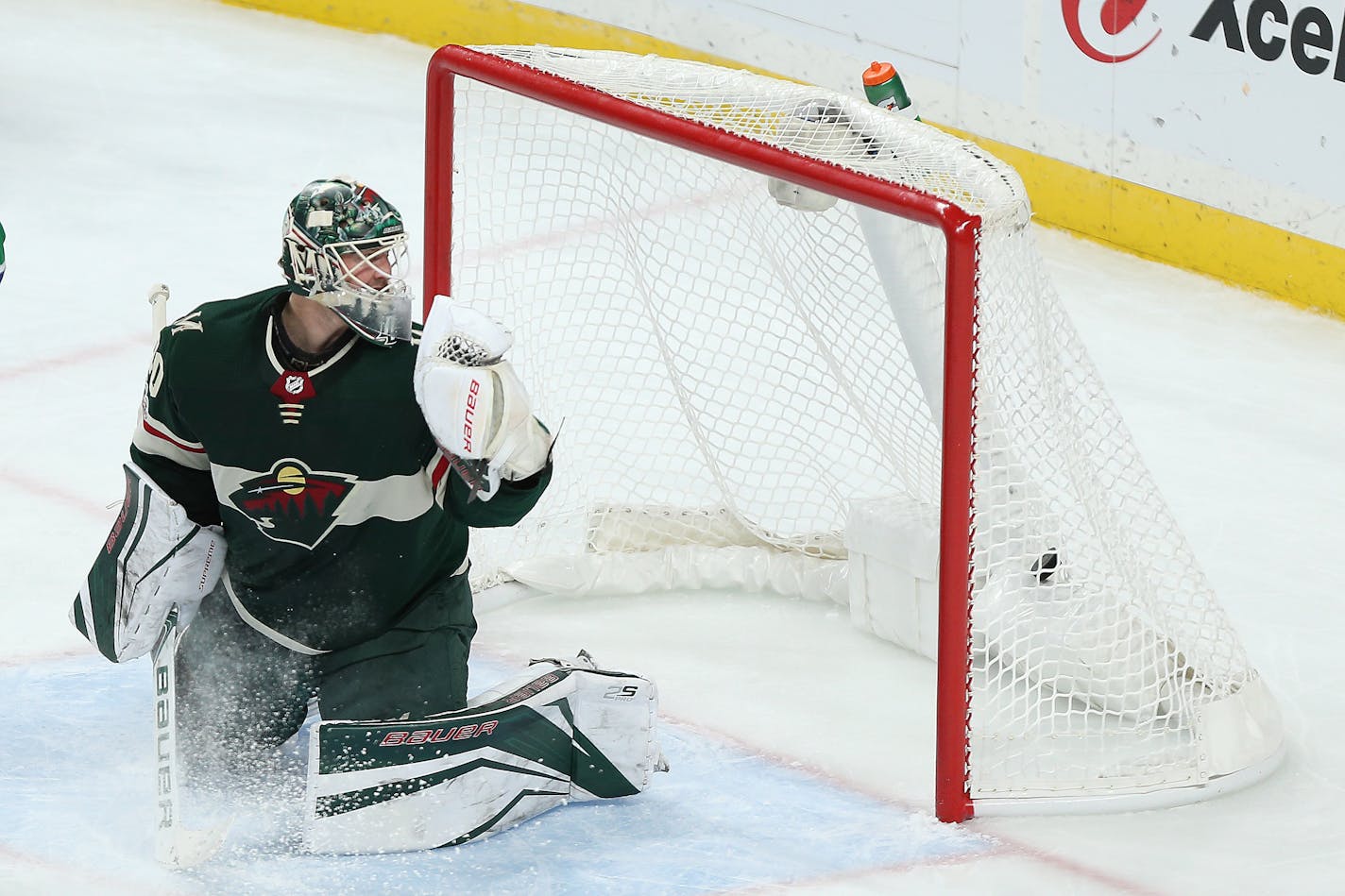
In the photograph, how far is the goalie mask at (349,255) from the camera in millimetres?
2816

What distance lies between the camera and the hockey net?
3035 mm

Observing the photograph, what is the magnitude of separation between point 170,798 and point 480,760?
43cm

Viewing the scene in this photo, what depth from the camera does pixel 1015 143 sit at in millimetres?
5648

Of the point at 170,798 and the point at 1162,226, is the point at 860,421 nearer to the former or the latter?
the point at 170,798

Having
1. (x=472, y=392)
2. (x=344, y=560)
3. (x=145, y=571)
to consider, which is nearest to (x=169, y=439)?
(x=145, y=571)

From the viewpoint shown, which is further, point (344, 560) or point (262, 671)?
point (262, 671)

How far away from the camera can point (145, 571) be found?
3014 mm

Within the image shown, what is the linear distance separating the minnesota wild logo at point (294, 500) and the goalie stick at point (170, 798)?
237 millimetres

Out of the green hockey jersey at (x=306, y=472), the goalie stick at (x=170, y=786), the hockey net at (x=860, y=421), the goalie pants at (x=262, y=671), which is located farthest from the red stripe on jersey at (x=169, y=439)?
the hockey net at (x=860, y=421)

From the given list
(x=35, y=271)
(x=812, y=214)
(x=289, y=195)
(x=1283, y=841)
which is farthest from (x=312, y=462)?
(x=289, y=195)

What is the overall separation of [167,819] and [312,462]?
53 centimetres

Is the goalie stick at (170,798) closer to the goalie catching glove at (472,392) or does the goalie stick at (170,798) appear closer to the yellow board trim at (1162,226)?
the goalie catching glove at (472,392)

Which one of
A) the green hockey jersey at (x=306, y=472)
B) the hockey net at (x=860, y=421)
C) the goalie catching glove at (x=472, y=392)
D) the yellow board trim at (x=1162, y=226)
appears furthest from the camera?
the yellow board trim at (x=1162, y=226)

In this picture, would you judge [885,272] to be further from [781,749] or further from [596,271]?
[596,271]
